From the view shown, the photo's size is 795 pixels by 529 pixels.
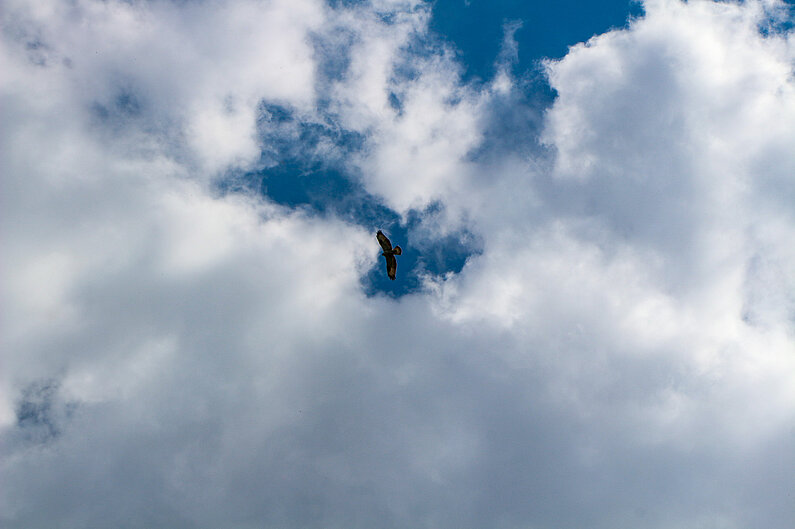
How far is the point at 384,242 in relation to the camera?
75312 millimetres

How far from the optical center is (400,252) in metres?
76.6

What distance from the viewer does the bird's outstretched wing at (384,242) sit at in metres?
74.2

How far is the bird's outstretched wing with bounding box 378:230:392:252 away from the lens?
7419cm
